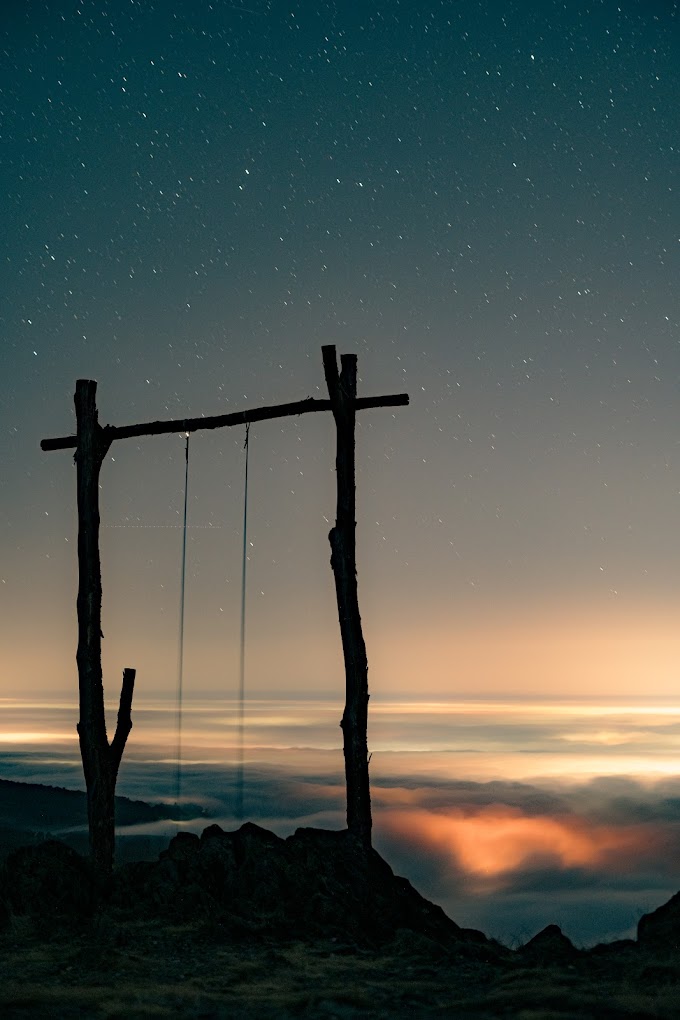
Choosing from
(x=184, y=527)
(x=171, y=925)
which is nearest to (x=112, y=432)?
(x=184, y=527)

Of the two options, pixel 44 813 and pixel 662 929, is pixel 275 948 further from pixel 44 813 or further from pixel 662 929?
pixel 44 813

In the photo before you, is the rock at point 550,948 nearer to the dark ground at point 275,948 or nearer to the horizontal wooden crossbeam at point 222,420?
the dark ground at point 275,948

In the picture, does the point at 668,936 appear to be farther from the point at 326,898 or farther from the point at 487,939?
the point at 326,898

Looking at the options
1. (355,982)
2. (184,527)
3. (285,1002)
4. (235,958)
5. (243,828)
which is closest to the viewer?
(285,1002)

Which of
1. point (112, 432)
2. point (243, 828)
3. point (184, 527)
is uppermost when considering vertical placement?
point (112, 432)

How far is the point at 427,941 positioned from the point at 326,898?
1.04m

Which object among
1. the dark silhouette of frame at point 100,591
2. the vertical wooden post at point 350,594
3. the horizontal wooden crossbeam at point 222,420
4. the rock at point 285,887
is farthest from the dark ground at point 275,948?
the horizontal wooden crossbeam at point 222,420

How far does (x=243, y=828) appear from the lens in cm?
1044

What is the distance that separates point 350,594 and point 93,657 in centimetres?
308

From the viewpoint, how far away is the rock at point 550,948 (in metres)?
8.40

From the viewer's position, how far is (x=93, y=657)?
11703mm

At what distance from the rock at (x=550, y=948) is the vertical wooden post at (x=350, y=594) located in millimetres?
2141

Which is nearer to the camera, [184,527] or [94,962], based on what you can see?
[94,962]

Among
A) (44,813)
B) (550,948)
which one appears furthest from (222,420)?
(44,813)
